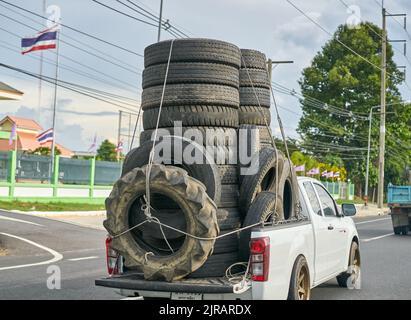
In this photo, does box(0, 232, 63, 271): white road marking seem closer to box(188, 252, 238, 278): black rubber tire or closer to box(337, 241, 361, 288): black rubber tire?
box(337, 241, 361, 288): black rubber tire

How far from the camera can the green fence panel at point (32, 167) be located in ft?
87.3

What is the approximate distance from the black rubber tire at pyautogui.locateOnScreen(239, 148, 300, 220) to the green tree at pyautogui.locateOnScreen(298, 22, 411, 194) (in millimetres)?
65507

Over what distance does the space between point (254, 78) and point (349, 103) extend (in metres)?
67.8

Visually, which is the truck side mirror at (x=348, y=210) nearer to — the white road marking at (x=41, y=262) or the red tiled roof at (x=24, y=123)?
the white road marking at (x=41, y=262)

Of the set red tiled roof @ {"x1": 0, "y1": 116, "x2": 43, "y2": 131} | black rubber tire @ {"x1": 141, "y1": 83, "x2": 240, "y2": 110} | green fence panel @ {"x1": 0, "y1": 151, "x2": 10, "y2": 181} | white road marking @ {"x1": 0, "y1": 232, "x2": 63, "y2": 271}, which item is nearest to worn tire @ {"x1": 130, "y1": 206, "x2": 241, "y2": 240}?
black rubber tire @ {"x1": 141, "y1": 83, "x2": 240, "y2": 110}

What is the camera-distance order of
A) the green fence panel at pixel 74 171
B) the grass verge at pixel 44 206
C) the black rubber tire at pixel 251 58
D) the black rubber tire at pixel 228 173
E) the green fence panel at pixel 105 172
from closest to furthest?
1. the black rubber tire at pixel 228 173
2. the black rubber tire at pixel 251 58
3. the grass verge at pixel 44 206
4. the green fence panel at pixel 74 171
5. the green fence panel at pixel 105 172

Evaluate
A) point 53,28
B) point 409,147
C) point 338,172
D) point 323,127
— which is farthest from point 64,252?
point 409,147

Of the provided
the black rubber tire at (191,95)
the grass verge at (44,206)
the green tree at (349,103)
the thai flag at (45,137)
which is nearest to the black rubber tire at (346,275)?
the black rubber tire at (191,95)

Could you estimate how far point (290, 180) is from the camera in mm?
7473

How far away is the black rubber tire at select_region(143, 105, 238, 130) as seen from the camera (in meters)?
6.96

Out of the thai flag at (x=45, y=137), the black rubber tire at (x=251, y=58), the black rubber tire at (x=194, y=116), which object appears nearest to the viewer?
the black rubber tire at (x=194, y=116)

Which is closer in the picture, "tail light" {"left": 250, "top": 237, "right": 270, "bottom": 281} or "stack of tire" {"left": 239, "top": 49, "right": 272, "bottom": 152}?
"tail light" {"left": 250, "top": 237, "right": 270, "bottom": 281}

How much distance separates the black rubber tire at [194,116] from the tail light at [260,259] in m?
1.66
